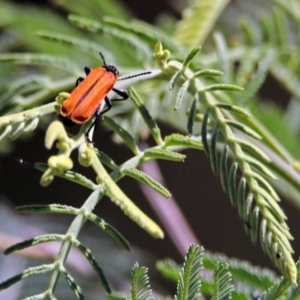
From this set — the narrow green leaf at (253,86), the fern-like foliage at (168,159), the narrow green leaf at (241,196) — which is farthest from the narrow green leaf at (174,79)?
the narrow green leaf at (253,86)

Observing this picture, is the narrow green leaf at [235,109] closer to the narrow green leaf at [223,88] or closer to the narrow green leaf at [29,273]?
the narrow green leaf at [223,88]

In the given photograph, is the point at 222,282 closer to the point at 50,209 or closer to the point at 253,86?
the point at 50,209

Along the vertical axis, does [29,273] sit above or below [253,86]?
below

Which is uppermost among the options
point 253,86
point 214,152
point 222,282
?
point 253,86

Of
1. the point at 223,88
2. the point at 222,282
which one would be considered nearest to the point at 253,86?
the point at 223,88

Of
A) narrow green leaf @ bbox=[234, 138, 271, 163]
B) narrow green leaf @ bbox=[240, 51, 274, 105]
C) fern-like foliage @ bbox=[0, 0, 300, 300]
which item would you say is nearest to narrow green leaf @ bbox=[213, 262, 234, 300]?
fern-like foliage @ bbox=[0, 0, 300, 300]

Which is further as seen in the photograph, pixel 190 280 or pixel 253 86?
pixel 253 86
